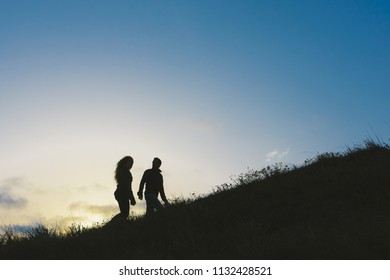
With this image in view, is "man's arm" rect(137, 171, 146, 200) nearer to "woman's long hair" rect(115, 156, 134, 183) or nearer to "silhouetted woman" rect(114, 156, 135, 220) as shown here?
"silhouetted woman" rect(114, 156, 135, 220)

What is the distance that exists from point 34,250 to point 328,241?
229 inches

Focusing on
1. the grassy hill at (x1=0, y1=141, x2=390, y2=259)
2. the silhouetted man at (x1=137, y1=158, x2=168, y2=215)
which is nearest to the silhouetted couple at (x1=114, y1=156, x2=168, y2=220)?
the silhouetted man at (x1=137, y1=158, x2=168, y2=215)

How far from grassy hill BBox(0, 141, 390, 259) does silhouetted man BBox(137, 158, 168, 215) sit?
2.05 ft

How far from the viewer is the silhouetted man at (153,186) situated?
12953 mm

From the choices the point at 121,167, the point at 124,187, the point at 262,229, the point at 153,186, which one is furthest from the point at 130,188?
the point at 262,229

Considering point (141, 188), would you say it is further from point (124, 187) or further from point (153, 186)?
point (124, 187)

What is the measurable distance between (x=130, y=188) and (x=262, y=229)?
15.3 ft

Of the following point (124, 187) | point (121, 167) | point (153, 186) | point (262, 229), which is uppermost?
→ point (121, 167)

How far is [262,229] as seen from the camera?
9.14m

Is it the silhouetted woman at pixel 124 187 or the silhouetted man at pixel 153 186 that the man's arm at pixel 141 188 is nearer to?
the silhouetted man at pixel 153 186

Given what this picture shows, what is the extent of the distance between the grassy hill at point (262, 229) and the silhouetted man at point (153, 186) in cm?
62

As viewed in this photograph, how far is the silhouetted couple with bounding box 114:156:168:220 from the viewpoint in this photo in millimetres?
12273
